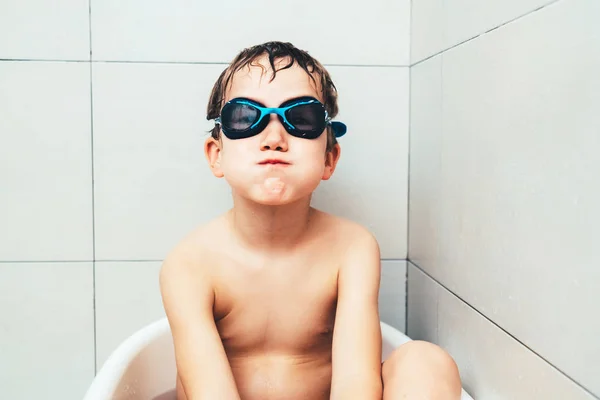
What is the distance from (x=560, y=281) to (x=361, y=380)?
1.13 feet

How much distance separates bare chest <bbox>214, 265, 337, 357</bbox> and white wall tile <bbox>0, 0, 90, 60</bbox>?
77cm

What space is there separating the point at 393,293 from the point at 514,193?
0.70 meters

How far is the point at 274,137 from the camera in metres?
0.90

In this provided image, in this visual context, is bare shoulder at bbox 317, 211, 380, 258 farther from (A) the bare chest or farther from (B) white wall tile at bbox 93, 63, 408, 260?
(B) white wall tile at bbox 93, 63, 408, 260

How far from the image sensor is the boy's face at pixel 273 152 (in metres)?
0.90

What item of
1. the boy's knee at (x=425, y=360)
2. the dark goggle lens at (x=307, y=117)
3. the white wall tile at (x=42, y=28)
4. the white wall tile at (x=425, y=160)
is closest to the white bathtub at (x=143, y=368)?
the boy's knee at (x=425, y=360)

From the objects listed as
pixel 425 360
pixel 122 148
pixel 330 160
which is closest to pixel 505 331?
pixel 425 360

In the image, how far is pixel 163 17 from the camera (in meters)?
1.39

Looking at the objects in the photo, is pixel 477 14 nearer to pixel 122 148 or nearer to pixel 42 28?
pixel 122 148

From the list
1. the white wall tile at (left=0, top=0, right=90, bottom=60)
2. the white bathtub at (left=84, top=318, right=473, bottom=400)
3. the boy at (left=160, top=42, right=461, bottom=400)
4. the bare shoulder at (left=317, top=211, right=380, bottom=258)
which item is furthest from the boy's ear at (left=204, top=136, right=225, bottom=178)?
the white wall tile at (left=0, top=0, right=90, bottom=60)

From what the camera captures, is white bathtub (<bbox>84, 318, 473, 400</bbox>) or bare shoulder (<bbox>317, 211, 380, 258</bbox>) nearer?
white bathtub (<bbox>84, 318, 473, 400</bbox>)

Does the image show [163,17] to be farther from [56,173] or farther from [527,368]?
[527,368]

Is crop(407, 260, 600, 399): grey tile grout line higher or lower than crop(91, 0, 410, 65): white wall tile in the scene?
lower

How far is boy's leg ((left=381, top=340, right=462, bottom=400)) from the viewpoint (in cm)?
81
